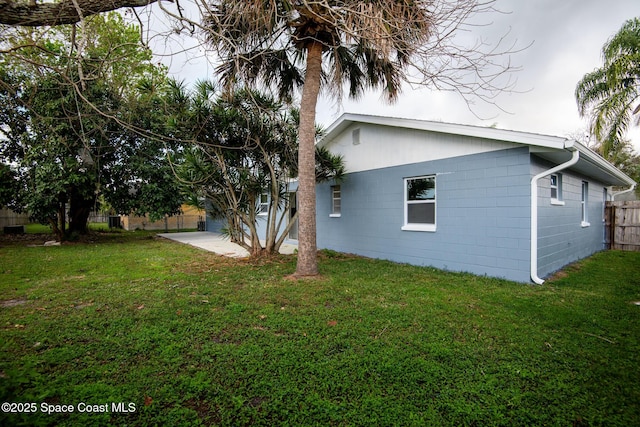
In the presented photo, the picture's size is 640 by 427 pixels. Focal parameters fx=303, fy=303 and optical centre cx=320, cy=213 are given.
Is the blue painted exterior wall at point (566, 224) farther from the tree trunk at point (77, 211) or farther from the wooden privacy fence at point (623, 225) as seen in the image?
the tree trunk at point (77, 211)

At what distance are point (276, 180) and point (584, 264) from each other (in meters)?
8.89

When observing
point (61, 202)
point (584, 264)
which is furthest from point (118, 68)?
point (584, 264)

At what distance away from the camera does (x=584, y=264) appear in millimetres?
8422

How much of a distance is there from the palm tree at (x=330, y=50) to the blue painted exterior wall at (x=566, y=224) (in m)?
3.71

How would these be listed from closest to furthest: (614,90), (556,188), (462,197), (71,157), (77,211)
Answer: (462,197) → (556,188) → (71,157) → (614,90) → (77,211)

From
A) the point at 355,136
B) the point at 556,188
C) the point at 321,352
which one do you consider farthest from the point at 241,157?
the point at 556,188

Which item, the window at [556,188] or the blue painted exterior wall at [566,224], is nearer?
the blue painted exterior wall at [566,224]

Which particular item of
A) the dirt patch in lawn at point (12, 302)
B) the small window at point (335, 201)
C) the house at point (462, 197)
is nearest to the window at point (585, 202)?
the house at point (462, 197)

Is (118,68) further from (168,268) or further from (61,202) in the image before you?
(61,202)

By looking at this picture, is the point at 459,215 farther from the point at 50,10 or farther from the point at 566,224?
the point at 50,10

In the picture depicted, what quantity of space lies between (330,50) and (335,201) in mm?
5090

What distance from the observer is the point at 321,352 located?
308cm

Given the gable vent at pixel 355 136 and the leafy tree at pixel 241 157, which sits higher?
the gable vent at pixel 355 136

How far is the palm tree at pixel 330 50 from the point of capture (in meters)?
3.59
